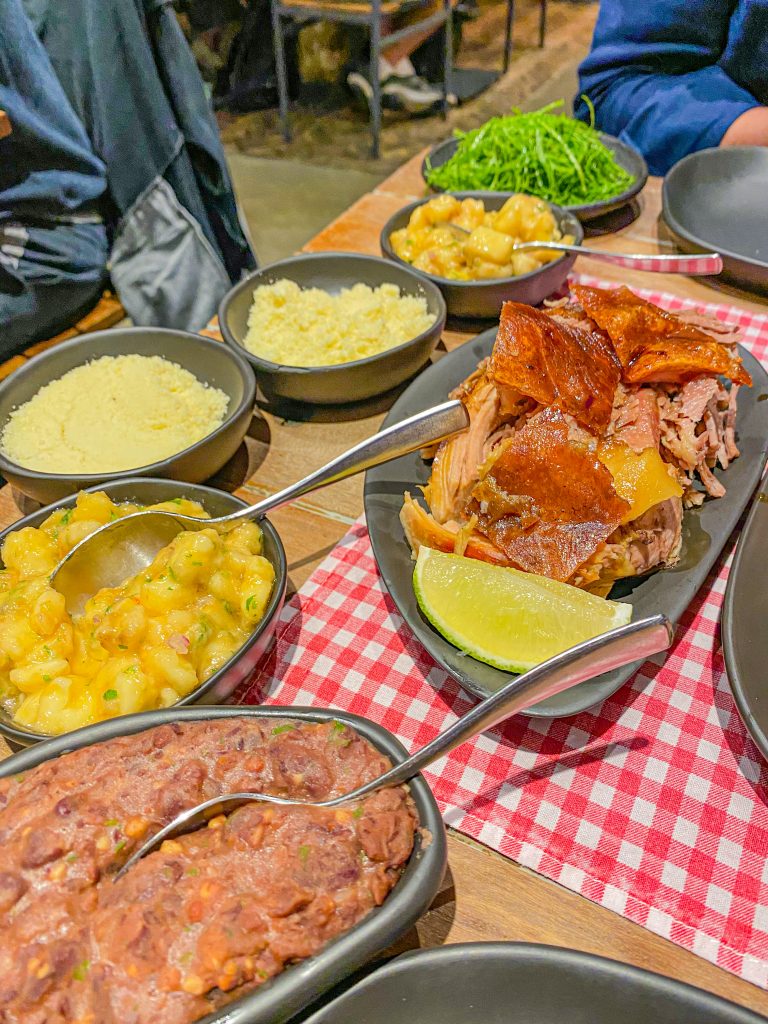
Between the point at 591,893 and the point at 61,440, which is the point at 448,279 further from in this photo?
the point at 591,893

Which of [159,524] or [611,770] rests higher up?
[159,524]

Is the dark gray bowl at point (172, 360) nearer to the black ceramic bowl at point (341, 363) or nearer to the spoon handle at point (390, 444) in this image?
the black ceramic bowl at point (341, 363)

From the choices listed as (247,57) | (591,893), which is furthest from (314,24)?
(591,893)

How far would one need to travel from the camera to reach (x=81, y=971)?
795mm

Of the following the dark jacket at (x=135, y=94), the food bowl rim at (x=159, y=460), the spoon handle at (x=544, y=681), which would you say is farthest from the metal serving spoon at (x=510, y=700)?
the dark jacket at (x=135, y=94)

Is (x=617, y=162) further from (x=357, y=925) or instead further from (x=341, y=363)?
(x=357, y=925)

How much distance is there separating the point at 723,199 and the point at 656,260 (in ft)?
2.42

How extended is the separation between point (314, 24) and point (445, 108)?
5.88 ft

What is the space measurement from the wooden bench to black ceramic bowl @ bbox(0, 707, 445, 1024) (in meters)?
2.22

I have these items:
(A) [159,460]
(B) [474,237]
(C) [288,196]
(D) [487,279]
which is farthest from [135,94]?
(C) [288,196]

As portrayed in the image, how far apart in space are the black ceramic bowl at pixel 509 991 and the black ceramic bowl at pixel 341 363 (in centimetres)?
130

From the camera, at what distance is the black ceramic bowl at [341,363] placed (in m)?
1.81

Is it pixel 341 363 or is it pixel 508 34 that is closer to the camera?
pixel 341 363

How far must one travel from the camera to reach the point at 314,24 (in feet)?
26.4
